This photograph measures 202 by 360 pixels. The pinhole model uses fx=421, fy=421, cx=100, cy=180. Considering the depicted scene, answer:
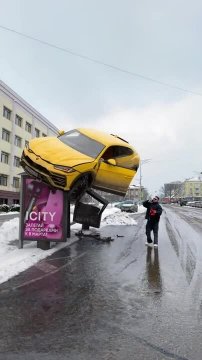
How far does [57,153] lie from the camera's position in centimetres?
1055

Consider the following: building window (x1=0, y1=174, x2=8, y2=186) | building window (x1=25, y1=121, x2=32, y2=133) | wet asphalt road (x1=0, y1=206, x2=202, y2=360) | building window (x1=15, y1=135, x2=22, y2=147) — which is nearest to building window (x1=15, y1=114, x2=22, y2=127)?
building window (x1=15, y1=135, x2=22, y2=147)

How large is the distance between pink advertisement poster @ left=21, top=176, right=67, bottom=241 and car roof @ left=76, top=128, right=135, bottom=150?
7.21 ft

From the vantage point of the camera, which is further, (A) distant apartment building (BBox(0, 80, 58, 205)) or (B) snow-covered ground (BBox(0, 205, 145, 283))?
(A) distant apartment building (BBox(0, 80, 58, 205))

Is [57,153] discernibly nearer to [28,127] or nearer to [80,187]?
[80,187]

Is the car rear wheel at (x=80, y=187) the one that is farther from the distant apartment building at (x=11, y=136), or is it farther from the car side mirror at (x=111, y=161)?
the distant apartment building at (x=11, y=136)

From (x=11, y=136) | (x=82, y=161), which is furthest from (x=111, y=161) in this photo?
(x=11, y=136)

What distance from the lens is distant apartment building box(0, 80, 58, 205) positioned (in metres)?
50.8

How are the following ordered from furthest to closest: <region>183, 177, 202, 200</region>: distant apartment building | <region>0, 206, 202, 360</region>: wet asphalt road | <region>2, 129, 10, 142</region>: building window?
<region>183, 177, 202, 200</region>: distant apartment building → <region>2, 129, 10, 142</region>: building window → <region>0, 206, 202, 360</region>: wet asphalt road

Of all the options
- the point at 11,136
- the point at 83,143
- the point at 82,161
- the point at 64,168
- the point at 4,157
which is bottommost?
the point at 64,168

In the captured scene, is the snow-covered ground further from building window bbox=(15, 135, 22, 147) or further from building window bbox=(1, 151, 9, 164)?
building window bbox=(15, 135, 22, 147)

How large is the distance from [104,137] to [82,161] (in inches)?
69.1

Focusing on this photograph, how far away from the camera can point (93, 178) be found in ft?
37.6

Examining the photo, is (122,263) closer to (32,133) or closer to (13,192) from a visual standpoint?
(13,192)

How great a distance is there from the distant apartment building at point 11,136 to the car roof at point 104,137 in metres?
38.5
